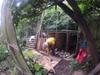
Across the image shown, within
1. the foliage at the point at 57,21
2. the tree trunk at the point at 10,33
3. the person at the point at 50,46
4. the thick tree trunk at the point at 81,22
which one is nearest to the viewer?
the tree trunk at the point at 10,33

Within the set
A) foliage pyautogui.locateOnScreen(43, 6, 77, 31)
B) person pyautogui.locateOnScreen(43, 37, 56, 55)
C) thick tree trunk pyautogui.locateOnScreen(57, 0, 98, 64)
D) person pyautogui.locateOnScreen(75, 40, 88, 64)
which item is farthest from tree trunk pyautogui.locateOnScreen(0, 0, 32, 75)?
foliage pyautogui.locateOnScreen(43, 6, 77, 31)

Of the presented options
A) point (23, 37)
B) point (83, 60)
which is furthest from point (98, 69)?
point (23, 37)

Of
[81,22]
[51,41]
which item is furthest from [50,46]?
[81,22]

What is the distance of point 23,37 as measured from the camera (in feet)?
29.1

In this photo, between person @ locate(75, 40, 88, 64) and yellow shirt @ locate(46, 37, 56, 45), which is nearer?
person @ locate(75, 40, 88, 64)

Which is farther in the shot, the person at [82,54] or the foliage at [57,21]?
the foliage at [57,21]

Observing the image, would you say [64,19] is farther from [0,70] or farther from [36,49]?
[0,70]

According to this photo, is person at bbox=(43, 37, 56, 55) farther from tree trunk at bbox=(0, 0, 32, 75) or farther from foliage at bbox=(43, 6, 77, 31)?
tree trunk at bbox=(0, 0, 32, 75)

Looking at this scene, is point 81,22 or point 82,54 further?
point 82,54

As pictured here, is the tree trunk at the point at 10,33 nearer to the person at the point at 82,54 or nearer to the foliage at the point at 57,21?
the person at the point at 82,54

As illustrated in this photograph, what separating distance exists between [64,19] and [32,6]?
132 inches

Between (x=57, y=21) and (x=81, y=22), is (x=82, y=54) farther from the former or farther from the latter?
(x=57, y=21)

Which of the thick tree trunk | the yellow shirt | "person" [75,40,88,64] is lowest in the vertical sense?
"person" [75,40,88,64]

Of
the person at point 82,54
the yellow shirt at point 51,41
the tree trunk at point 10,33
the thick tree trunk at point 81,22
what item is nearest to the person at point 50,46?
A: the yellow shirt at point 51,41
